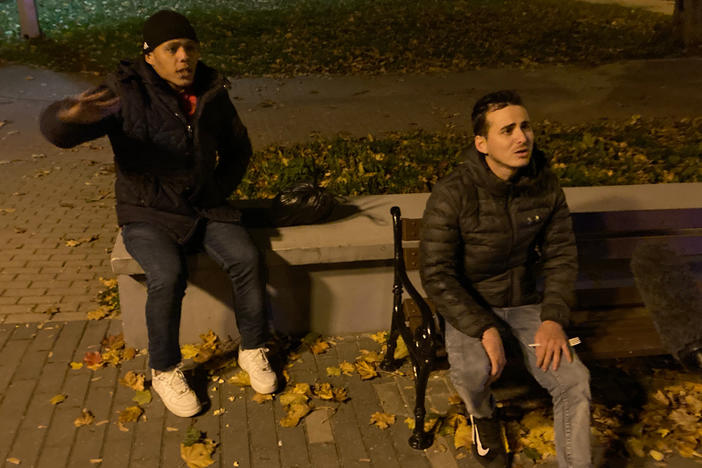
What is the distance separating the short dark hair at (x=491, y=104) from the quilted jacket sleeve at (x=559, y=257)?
465 millimetres

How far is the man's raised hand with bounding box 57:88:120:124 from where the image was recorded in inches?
130

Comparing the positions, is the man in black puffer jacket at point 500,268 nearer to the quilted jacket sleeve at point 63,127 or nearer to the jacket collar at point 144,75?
the jacket collar at point 144,75

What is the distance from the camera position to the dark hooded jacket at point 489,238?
125 inches

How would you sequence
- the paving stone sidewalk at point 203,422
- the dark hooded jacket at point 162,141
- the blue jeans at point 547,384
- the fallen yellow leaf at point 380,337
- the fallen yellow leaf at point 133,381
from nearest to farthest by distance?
the blue jeans at point 547,384, the paving stone sidewalk at point 203,422, the dark hooded jacket at point 162,141, the fallen yellow leaf at point 133,381, the fallen yellow leaf at point 380,337

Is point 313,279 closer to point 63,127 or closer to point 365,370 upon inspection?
point 365,370

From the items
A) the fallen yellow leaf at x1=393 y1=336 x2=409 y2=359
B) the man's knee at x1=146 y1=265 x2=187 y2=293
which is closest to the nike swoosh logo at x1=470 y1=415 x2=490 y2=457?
the fallen yellow leaf at x1=393 y1=336 x2=409 y2=359

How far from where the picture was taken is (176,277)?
3525mm

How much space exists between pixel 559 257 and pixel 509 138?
66 centimetres

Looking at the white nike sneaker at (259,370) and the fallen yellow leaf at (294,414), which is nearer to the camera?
the fallen yellow leaf at (294,414)

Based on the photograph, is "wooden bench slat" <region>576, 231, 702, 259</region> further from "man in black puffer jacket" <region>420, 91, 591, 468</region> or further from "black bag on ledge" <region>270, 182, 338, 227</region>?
"black bag on ledge" <region>270, 182, 338, 227</region>

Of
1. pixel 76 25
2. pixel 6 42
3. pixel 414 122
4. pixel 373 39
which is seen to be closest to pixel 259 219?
pixel 414 122

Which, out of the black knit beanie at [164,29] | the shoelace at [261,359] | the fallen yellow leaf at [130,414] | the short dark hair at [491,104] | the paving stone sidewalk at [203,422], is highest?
the black knit beanie at [164,29]

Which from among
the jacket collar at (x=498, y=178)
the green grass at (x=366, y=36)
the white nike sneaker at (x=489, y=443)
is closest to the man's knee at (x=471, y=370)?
the white nike sneaker at (x=489, y=443)

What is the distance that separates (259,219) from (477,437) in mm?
1760
